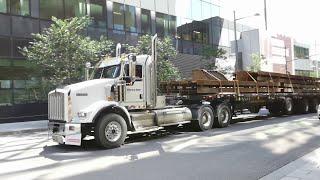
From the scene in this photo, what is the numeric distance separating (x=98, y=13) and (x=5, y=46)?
822cm

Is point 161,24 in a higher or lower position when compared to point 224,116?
higher

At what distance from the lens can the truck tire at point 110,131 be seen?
13023 mm

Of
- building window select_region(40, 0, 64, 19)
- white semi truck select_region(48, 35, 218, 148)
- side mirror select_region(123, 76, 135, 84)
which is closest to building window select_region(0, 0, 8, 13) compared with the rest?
building window select_region(40, 0, 64, 19)

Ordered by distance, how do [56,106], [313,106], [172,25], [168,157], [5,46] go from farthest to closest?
[172,25]
[313,106]
[5,46]
[56,106]
[168,157]

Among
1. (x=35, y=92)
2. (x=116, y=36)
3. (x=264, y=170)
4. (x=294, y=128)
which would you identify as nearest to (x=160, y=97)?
(x=294, y=128)

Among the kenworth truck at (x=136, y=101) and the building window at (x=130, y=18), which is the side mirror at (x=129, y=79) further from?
the building window at (x=130, y=18)

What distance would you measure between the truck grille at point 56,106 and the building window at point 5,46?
15705mm

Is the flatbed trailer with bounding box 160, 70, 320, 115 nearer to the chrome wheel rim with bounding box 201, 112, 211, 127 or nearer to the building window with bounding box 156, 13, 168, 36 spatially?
the chrome wheel rim with bounding box 201, 112, 211, 127

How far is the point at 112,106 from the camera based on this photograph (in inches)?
529

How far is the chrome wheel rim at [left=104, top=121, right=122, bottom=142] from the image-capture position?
13266mm

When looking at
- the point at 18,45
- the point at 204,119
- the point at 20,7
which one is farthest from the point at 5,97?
the point at 204,119

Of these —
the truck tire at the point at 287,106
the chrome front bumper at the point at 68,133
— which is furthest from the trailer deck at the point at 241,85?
the chrome front bumper at the point at 68,133

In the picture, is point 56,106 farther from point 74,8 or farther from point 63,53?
point 74,8

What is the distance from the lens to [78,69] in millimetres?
24016
